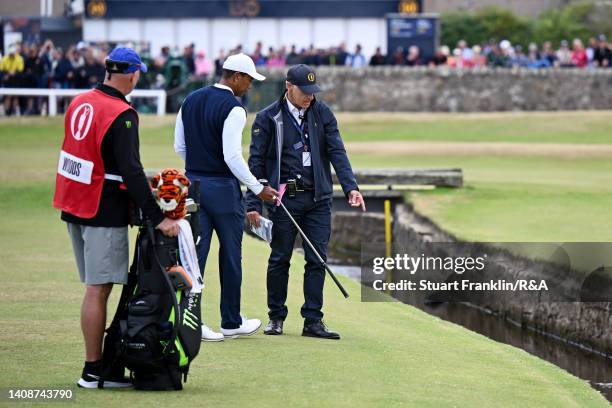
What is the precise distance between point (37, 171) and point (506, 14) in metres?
52.0

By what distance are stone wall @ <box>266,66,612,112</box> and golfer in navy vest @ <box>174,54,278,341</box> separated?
1544 inches

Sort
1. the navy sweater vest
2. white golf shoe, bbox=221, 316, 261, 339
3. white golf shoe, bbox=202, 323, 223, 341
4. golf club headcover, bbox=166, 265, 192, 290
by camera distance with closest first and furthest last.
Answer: golf club headcover, bbox=166, 265, 192, 290
the navy sweater vest
white golf shoe, bbox=202, 323, 223, 341
white golf shoe, bbox=221, 316, 261, 339

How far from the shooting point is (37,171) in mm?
30547

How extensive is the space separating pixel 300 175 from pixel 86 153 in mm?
2871

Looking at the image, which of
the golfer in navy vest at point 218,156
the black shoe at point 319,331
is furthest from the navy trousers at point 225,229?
the black shoe at point 319,331

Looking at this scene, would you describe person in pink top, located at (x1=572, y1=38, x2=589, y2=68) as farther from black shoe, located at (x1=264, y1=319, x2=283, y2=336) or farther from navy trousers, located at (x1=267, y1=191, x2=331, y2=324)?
black shoe, located at (x1=264, y1=319, x2=283, y2=336)

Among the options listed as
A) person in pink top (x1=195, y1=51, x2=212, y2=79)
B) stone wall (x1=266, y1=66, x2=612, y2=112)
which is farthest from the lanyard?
stone wall (x1=266, y1=66, x2=612, y2=112)

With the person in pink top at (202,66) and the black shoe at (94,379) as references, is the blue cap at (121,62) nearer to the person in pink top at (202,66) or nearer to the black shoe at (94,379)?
the black shoe at (94,379)

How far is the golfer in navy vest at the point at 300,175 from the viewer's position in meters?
11.1

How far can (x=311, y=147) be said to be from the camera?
36.6 ft

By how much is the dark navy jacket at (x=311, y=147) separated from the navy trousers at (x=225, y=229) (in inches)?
14.3

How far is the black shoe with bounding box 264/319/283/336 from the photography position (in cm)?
1130

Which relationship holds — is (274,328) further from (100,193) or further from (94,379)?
(100,193)

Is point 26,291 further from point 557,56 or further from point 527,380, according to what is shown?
point 557,56
